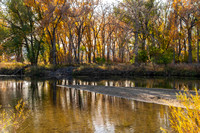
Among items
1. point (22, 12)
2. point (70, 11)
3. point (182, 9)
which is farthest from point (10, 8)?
point (182, 9)

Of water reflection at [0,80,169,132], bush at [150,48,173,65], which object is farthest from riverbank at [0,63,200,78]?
water reflection at [0,80,169,132]

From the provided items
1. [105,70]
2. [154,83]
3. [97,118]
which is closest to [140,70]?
[105,70]

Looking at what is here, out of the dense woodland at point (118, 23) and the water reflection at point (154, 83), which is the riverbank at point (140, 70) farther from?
the water reflection at point (154, 83)

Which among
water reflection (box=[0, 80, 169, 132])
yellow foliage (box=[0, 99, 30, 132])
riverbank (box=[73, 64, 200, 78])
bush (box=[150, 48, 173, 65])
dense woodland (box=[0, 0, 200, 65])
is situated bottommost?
water reflection (box=[0, 80, 169, 132])

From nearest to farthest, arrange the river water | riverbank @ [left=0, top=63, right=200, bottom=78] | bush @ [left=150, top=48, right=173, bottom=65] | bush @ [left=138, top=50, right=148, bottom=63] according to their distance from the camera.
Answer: the river water, riverbank @ [left=0, top=63, right=200, bottom=78], bush @ [left=150, top=48, right=173, bottom=65], bush @ [left=138, top=50, right=148, bottom=63]

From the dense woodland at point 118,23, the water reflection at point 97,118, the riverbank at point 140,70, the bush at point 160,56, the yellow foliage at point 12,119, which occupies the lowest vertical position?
the water reflection at point 97,118

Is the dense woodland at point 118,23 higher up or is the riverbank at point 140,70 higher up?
the dense woodland at point 118,23

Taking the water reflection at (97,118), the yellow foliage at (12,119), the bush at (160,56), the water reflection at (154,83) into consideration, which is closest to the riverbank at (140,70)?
the bush at (160,56)

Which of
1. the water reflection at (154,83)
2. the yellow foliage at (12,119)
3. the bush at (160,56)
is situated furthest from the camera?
the bush at (160,56)

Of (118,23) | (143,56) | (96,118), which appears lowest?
(96,118)

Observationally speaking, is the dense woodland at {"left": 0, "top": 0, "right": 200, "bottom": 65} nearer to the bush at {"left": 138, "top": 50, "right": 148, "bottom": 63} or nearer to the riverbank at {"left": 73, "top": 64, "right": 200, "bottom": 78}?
the bush at {"left": 138, "top": 50, "right": 148, "bottom": 63}

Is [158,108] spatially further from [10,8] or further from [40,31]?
[10,8]

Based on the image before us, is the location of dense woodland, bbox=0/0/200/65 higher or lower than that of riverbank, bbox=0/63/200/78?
higher

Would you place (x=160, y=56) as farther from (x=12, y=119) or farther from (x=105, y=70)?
(x=12, y=119)
